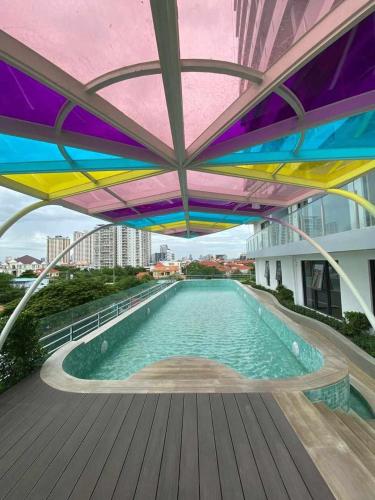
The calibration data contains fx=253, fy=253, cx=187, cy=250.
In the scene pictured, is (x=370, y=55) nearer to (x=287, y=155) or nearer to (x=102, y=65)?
(x=287, y=155)

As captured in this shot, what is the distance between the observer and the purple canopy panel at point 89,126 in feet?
10.7

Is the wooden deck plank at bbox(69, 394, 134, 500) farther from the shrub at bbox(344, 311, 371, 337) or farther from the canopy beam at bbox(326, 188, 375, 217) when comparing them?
the shrub at bbox(344, 311, 371, 337)

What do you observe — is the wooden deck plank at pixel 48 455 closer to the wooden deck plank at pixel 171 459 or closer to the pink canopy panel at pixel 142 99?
the wooden deck plank at pixel 171 459

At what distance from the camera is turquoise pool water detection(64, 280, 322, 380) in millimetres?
6285

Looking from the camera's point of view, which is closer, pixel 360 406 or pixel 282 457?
pixel 282 457

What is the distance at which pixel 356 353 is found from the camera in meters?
5.99

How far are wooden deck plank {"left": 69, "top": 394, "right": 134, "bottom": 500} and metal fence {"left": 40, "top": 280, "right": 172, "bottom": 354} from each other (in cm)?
284

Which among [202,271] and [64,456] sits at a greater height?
[202,271]

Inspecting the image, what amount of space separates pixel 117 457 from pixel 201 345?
595 cm

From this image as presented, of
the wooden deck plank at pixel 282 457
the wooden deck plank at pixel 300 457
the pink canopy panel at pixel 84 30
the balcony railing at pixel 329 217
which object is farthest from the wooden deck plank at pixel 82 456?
the balcony railing at pixel 329 217

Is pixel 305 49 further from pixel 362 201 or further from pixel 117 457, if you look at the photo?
pixel 117 457

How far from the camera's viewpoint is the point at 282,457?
247 centimetres

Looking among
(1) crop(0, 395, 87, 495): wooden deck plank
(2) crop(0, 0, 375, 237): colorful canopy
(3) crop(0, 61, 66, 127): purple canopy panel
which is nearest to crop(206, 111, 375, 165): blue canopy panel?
(2) crop(0, 0, 375, 237): colorful canopy

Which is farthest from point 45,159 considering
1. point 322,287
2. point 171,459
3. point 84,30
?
point 322,287
